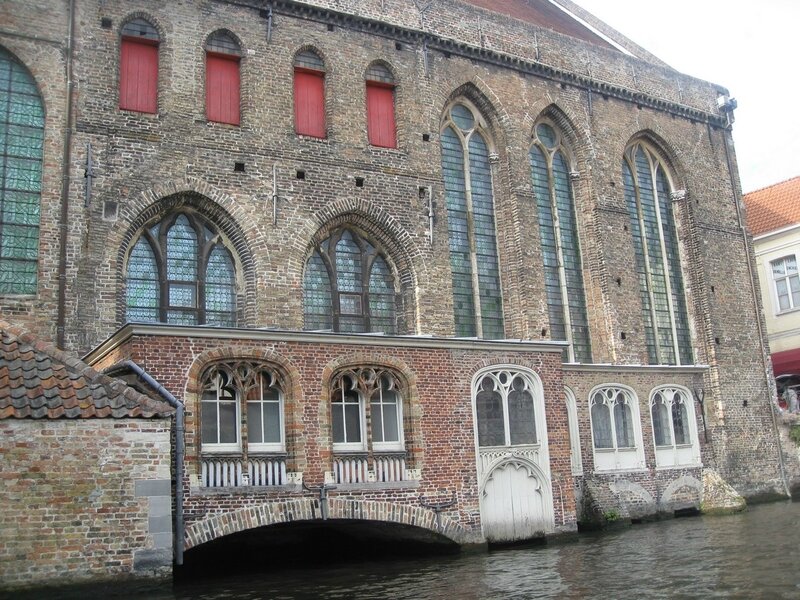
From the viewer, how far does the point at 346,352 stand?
14914 mm

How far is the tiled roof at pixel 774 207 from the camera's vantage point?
31550mm

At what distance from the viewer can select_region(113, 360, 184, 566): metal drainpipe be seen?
12.4 m

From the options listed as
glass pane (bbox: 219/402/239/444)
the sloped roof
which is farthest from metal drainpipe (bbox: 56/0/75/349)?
the sloped roof

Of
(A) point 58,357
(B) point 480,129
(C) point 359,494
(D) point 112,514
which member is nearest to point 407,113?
(B) point 480,129

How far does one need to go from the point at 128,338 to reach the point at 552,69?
1541 centimetres

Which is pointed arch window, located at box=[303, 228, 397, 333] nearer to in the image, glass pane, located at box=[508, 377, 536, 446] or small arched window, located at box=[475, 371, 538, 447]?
small arched window, located at box=[475, 371, 538, 447]

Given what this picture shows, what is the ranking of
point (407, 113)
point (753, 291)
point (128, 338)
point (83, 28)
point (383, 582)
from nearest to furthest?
point (383, 582), point (128, 338), point (83, 28), point (407, 113), point (753, 291)

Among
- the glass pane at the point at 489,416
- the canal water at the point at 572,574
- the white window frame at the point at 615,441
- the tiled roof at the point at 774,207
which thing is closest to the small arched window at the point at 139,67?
the glass pane at the point at 489,416

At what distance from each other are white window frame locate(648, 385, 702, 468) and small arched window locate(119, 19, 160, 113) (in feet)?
44.7

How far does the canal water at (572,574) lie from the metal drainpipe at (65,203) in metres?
5.83

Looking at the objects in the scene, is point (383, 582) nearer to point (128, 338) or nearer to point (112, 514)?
point (112, 514)

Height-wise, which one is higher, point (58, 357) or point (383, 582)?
point (58, 357)

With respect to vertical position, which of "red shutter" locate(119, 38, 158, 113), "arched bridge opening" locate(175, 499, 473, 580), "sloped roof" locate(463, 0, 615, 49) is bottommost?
"arched bridge opening" locate(175, 499, 473, 580)

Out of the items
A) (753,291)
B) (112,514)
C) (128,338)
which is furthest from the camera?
(753,291)
